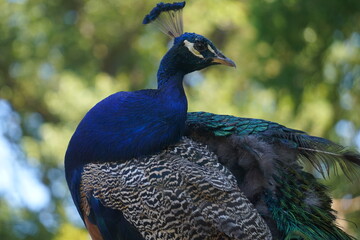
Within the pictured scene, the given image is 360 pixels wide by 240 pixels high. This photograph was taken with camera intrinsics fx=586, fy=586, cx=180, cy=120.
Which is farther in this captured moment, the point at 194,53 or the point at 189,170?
the point at 194,53

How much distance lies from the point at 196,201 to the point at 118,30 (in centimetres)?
643

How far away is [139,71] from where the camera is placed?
8648 mm

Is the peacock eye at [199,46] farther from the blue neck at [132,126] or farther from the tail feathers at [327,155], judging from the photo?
the tail feathers at [327,155]

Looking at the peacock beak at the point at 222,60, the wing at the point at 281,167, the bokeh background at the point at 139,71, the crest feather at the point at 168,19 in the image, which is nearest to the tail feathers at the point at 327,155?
the wing at the point at 281,167

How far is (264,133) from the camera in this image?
314 centimetres

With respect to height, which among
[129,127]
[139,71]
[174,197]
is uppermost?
[139,71]

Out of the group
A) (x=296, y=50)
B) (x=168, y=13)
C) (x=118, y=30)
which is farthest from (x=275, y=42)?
(x=118, y=30)

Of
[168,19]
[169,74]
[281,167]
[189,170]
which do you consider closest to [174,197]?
[189,170]

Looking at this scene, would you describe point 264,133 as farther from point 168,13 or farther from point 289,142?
point 168,13

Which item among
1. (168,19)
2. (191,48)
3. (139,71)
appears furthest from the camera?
(139,71)

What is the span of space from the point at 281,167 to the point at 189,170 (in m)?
0.49

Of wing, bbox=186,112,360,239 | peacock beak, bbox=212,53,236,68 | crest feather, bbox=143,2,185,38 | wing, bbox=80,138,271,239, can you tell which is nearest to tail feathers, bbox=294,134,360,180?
wing, bbox=186,112,360,239

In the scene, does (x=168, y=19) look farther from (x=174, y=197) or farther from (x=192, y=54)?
(x=174, y=197)

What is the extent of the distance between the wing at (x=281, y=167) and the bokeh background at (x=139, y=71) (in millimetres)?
2114
